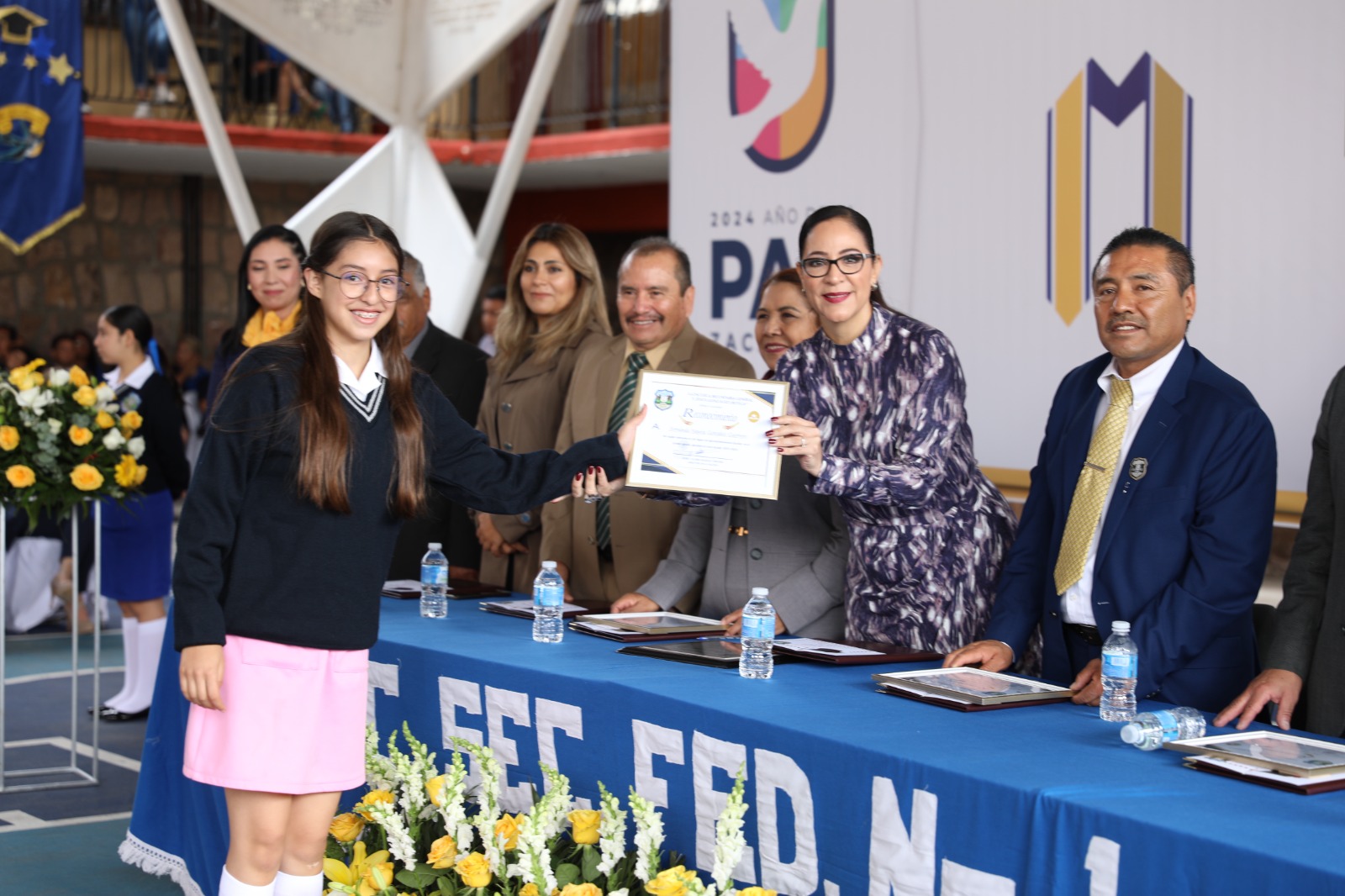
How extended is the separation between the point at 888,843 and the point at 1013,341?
2.84m

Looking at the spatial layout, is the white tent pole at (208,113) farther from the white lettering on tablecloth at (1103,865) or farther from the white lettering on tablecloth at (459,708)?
the white lettering on tablecloth at (1103,865)

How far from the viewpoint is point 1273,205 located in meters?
4.04

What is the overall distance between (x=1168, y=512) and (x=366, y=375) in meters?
1.53

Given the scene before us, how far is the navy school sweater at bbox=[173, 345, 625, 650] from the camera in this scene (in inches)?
99.5

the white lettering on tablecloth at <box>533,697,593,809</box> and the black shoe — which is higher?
the white lettering on tablecloth at <box>533,697,593,809</box>

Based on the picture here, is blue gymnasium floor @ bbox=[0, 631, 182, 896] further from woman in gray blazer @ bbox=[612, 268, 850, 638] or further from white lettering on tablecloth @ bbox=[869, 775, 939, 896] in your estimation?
white lettering on tablecloth @ bbox=[869, 775, 939, 896]

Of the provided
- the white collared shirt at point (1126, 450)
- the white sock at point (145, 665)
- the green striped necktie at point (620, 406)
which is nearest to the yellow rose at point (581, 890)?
the white collared shirt at point (1126, 450)

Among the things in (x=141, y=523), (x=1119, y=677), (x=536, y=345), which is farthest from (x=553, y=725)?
(x=141, y=523)

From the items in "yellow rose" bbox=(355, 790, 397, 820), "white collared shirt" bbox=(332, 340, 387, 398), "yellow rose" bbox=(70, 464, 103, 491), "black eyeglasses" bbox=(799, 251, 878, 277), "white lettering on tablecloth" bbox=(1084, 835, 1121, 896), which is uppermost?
"black eyeglasses" bbox=(799, 251, 878, 277)

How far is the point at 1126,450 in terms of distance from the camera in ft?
9.23

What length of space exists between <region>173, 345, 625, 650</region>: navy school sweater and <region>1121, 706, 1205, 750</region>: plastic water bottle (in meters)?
1.36

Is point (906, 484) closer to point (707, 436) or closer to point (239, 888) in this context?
point (707, 436)

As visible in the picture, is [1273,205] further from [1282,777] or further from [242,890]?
[242,890]

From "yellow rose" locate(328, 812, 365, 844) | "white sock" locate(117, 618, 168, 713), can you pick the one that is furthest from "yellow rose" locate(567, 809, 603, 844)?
"white sock" locate(117, 618, 168, 713)
